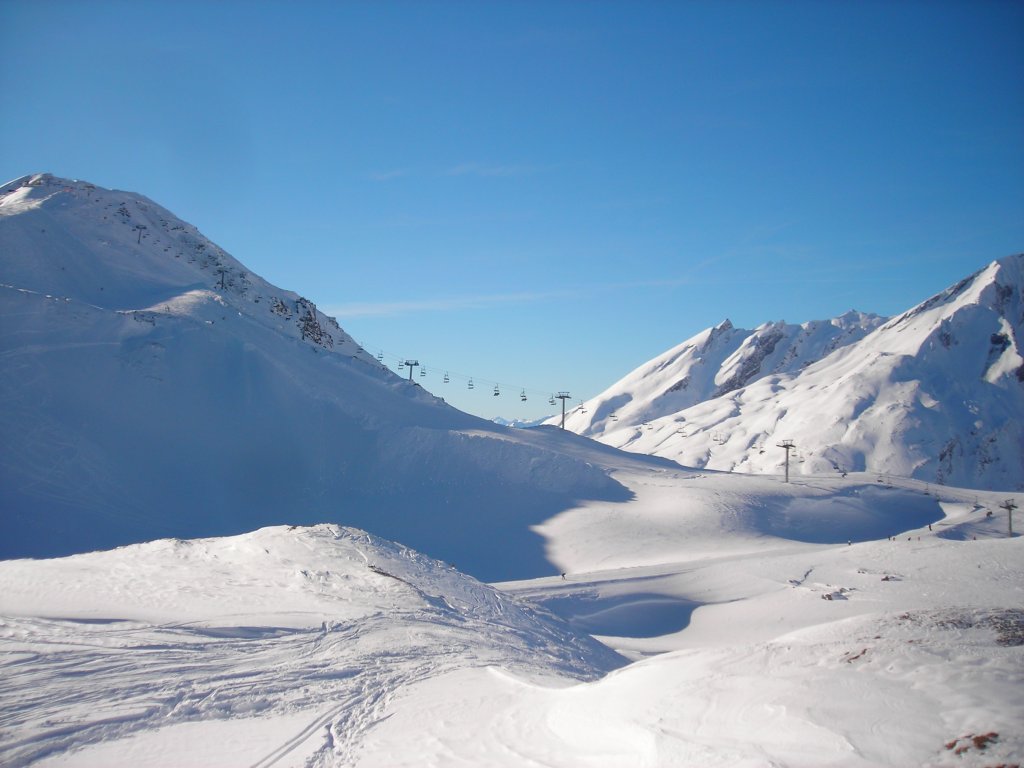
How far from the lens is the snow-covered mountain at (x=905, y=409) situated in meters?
114

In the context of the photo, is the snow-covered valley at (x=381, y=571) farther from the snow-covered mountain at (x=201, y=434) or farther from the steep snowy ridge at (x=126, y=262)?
the steep snowy ridge at (x=126, y=262)

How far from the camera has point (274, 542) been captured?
74.0 ft

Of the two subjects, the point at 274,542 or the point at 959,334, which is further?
the point at 959,334

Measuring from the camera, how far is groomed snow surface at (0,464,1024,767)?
26.0 feet

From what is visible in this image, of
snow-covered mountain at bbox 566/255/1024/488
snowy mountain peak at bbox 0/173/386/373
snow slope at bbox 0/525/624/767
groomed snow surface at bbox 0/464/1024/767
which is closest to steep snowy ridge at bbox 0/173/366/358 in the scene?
snowy mountain peak at bbox 0/173/386/373

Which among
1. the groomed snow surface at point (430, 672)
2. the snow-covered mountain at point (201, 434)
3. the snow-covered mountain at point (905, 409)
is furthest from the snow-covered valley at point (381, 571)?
the snow-covered mountain at point (905, 409)

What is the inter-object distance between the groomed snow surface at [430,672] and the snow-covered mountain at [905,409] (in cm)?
9805

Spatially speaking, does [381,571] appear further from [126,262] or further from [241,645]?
[126,262]

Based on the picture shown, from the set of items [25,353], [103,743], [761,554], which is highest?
[25,353]

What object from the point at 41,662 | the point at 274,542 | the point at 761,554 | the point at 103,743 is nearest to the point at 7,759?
the point at 103,743

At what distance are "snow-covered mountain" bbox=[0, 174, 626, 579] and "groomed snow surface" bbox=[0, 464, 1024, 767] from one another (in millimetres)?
14902

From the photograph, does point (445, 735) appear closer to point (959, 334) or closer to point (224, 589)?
point (224, 589)

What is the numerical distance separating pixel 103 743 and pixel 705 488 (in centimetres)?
4445

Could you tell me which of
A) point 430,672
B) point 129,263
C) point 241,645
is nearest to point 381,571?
point 241,645
